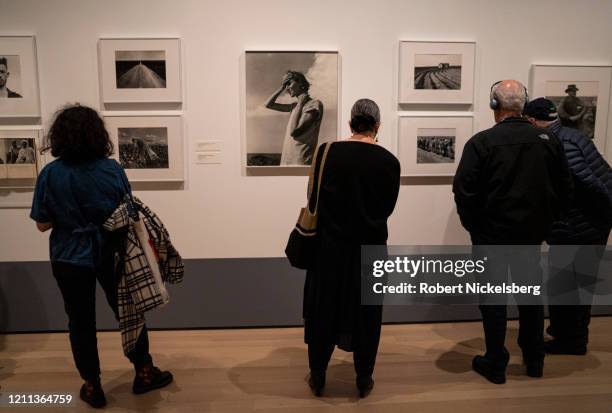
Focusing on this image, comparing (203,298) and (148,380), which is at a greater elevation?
(203,298)

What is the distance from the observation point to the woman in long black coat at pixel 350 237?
92.4 inches

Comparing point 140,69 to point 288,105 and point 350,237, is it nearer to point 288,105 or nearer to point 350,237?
point 288,105

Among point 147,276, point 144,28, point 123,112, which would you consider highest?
point 144,28

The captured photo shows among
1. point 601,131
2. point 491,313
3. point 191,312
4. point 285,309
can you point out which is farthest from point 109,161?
point 601,131

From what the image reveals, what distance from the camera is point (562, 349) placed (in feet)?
10.2

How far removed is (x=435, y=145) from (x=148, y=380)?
2525mm

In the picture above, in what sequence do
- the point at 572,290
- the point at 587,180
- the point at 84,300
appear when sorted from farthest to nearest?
the point at 572,290, the point at 587,180, the point at 84,300

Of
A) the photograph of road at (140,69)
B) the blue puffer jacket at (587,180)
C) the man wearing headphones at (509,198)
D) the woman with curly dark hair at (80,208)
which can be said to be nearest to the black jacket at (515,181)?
the man wearing headphones at (509,198)

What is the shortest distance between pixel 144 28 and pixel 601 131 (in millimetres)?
3520

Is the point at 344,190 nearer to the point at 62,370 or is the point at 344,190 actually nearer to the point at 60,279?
the point at 60,279

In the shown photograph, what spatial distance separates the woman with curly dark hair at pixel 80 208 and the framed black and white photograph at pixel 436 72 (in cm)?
213

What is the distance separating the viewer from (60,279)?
2289mm

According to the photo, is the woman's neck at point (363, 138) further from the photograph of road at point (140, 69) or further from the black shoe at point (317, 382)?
the photograph of road at point (140, 69)

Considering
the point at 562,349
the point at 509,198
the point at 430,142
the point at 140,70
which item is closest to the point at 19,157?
the point at 140,70
